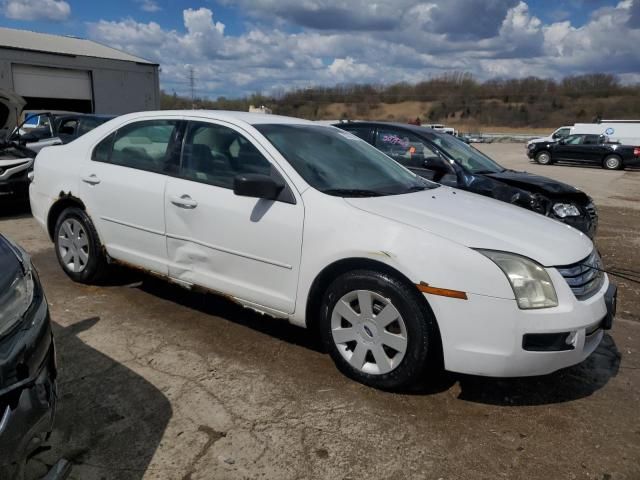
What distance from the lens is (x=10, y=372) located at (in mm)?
1894

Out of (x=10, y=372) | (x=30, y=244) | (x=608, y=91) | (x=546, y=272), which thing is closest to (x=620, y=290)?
(x=546, y=272)

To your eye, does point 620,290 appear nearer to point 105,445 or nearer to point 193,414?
point 193,414

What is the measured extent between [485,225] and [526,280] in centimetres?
46

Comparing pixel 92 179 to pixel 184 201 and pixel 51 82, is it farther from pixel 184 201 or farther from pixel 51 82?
pixel 51 82

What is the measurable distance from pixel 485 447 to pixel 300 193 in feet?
5.79

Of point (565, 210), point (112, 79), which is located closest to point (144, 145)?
point (565, 210)

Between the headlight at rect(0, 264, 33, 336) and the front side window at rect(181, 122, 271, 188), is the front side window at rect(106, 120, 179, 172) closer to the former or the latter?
the front side window at rect(181, 122, 271, 188)

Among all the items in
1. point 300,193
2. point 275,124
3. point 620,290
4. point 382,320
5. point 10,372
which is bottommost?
point 620,290

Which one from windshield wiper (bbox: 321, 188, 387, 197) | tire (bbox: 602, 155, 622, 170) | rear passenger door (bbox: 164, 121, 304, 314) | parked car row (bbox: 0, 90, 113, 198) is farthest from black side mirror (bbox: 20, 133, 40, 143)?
tire (bbox: 602, 155, 622, 170)

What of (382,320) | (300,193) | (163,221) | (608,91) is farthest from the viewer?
(608,91)

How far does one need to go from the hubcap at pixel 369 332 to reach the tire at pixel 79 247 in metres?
2.42

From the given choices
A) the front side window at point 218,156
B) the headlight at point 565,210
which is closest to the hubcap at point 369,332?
the front side window at point 218,156

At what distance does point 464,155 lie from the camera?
22.0 ft

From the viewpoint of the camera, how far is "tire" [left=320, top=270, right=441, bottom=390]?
2.95 metres
